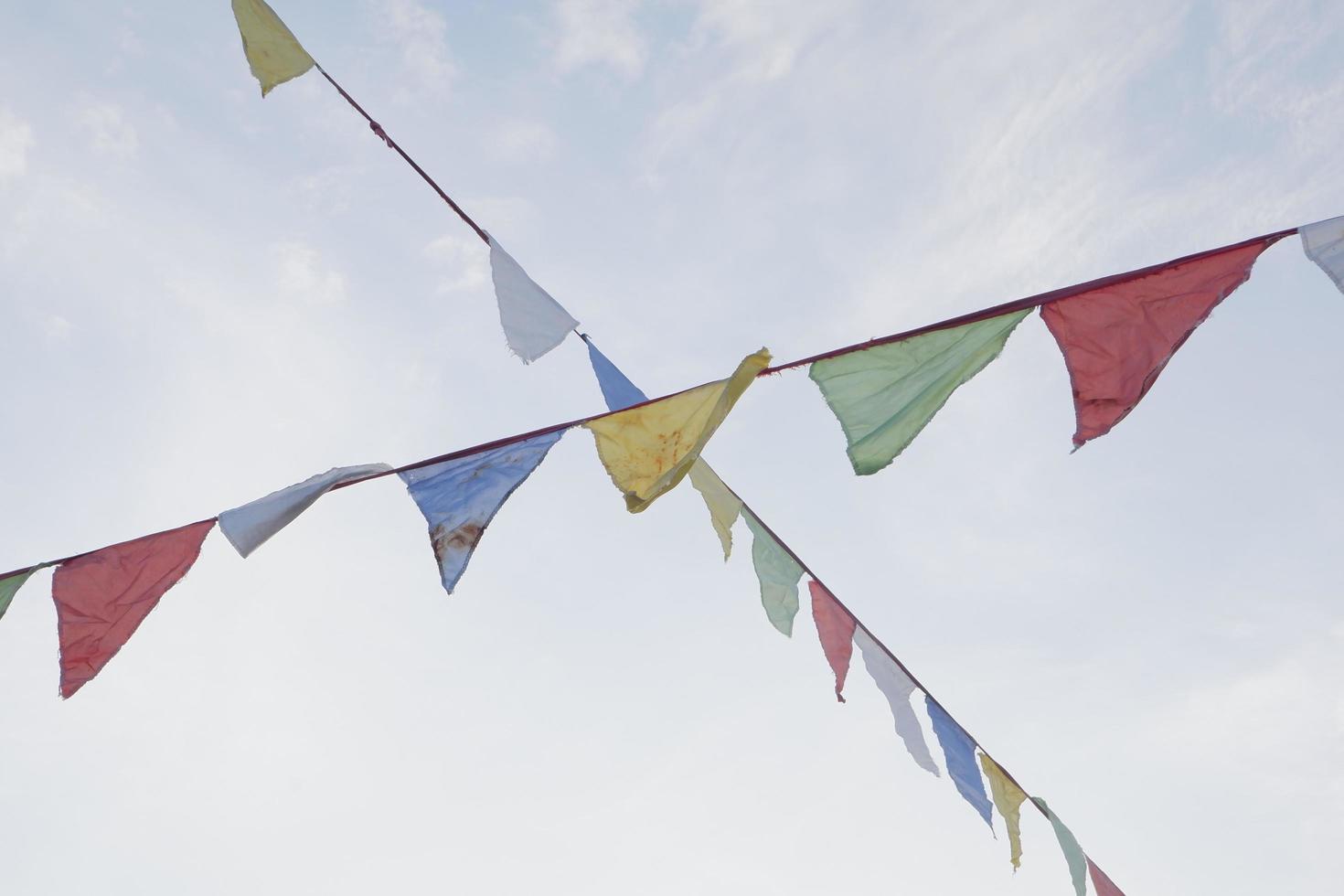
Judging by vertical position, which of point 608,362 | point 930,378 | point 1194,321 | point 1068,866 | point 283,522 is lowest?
point 1068,866

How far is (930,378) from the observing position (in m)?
2.68

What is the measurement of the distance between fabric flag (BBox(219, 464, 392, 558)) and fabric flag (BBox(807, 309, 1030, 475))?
1577 mm

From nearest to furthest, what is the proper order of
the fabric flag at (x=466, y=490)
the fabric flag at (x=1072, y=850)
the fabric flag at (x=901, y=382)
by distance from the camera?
1. the fabric flag at (x=901, y=382)
2. the fabric flag at (x=466, y=490)
3. the fabric flag at (x=1072, y=850)

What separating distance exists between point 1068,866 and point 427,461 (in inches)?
180

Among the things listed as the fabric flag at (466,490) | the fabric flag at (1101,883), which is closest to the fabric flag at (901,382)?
the fabric flag at (466,490)

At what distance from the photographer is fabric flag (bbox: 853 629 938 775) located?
494 centimetres

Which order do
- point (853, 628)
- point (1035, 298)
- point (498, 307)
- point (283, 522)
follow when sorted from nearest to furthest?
point (1035, 298), point (283, 522), point (498, 307), point (853, 628)

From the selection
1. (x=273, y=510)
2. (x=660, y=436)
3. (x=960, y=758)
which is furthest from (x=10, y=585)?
(x=960, y=758)

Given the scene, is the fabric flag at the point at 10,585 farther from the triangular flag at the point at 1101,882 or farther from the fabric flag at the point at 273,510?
the triangular flag at the point at 1101,882

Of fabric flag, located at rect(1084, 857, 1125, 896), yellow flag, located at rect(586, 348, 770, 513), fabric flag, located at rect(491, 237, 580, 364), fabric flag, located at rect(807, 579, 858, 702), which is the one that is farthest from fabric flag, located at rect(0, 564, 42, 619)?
fabric flag, located at rect(1084, 857, 1125, 896)

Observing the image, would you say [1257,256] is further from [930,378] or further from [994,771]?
[994,771]

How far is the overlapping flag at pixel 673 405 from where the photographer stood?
250cm

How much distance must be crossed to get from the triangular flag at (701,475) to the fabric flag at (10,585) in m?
2.30

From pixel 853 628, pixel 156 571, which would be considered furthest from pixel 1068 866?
pixel 156 571
